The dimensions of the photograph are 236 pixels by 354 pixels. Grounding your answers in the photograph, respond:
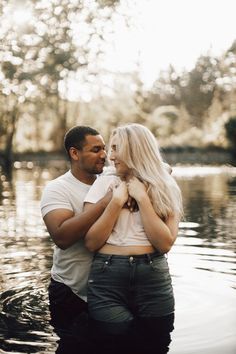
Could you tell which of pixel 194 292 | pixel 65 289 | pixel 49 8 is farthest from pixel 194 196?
pixel 49 8

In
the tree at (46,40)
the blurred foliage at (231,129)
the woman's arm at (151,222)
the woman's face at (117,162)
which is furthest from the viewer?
the blurred foliage at (231,129)

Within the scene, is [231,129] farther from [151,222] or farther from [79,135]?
[151,222]

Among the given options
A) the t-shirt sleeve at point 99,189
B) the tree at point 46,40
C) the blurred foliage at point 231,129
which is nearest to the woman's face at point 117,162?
the t-shirt sleeve at point 99,189

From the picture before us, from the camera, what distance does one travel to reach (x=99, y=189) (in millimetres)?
4359

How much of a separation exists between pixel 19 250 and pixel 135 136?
533 cm

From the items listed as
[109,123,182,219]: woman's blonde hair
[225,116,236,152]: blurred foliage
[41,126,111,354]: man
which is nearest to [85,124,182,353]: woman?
[109,123,182,219]: woman's blonde hair

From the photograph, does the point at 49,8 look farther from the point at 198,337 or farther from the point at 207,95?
the point at 207,95

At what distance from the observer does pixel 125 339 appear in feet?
14.6

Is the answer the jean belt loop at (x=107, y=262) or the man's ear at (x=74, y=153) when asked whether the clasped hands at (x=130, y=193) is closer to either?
the jean belt loop at (x=107, y=262)

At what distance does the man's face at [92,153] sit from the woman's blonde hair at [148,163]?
1.92 feet

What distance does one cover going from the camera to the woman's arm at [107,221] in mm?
4098

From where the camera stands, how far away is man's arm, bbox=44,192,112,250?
4262 mm

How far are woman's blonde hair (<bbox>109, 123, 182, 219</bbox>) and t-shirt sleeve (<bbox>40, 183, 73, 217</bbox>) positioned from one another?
69 centimetres

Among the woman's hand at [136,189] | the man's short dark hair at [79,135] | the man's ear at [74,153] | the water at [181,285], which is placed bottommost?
the water at [181,285]
